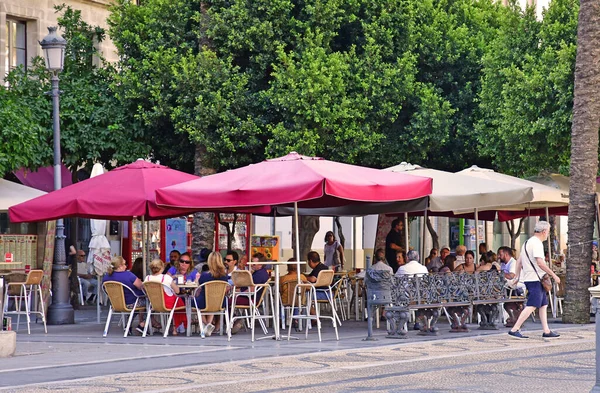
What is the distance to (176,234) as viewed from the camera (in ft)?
94.7

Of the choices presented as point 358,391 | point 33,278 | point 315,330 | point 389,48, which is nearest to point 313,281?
point 315,330

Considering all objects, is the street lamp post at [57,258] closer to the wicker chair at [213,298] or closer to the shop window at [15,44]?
the wicker chair at [213,298]

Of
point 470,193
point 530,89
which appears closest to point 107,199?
point 470,193

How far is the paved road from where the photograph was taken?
11453 mm

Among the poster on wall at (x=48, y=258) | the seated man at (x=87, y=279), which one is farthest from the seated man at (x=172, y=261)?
the seated man at (x=87, y=279)

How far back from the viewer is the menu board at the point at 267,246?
96.5ft

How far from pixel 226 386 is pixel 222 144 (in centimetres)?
1398

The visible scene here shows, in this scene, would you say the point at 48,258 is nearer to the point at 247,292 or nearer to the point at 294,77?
the point at 247,292

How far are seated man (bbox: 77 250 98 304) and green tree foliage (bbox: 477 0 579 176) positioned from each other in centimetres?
925

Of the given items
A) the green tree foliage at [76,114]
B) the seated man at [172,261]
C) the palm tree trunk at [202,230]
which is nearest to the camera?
the seated man at [172,261]

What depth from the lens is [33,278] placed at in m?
18.9

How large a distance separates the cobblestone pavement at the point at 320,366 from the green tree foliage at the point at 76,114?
321 inches

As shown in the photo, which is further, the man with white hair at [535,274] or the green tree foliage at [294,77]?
the green tree foliage at [294,77]

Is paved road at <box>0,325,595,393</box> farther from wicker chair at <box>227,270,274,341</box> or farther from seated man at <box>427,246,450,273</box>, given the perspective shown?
seated man at <box>427,246,450,273</box>
